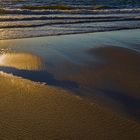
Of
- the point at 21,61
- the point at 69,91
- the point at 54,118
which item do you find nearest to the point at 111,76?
the point at 69,91

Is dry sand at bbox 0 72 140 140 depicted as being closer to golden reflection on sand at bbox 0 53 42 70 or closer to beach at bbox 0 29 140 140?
beach at bbox 0 29 140 140

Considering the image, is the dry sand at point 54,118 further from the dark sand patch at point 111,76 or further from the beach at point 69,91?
the dark sand patch at point 111,76

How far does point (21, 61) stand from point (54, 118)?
2.83 meters

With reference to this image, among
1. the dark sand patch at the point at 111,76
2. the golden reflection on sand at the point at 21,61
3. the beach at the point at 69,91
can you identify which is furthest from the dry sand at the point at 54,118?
the golden reflection on sand at the point at 21,61

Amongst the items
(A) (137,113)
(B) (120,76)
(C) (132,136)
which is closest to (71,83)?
(B) (120,76)

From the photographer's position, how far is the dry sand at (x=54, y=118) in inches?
154

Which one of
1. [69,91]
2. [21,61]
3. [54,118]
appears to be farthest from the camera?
[21,61]

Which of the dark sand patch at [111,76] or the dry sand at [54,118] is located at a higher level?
the dry sand at [54,118]

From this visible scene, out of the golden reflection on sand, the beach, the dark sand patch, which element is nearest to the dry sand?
the beach

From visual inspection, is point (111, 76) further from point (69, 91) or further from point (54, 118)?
point (54, 118)

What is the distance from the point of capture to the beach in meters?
4.04

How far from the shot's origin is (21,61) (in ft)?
22.7

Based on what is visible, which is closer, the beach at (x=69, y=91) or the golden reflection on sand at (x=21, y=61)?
the beach at (x=69, y=91)

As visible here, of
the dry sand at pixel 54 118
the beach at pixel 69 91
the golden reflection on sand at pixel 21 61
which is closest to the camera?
the dry sand at pixel 54 118
